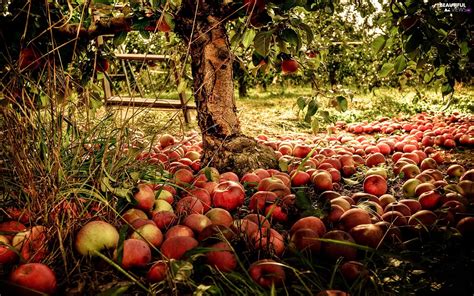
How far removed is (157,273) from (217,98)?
4.58 ft

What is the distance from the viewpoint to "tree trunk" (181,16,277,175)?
230 cm

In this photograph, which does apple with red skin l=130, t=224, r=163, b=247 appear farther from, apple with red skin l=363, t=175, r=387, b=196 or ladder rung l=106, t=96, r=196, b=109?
apple with red skin l=363, t=175, r=387, b=196

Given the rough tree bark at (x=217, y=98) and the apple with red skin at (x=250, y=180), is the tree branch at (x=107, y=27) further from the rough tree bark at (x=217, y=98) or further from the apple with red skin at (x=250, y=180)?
the apple with red skin at (x=250, y=180)

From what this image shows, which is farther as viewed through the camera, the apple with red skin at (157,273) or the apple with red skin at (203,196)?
the apple with red skin at (203,196)

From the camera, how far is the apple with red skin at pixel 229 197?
1748 mm

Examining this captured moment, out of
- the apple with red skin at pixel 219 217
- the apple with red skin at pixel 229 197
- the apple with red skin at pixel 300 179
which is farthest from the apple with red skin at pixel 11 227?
the apple with red skin at pixel 300 179

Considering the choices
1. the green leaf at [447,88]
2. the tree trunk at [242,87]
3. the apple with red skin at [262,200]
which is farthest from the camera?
the tree trunk at [242,87]

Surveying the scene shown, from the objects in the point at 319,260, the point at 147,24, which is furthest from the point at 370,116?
the point at 319,260

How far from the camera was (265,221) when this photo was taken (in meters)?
1.46

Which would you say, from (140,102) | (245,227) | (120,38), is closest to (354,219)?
(245,227)

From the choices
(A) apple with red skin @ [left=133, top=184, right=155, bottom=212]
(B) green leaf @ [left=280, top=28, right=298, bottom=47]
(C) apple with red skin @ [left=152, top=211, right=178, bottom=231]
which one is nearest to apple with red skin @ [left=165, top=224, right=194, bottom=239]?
(C) apple with red skin @ [left=152, top=211, right=178, bottom=231]

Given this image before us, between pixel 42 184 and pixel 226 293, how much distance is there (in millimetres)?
707

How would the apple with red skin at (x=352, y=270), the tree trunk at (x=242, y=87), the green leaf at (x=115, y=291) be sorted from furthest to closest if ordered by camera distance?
the tree trunk at (x=242, y=87) → the apple with red skin at (x=352, y=270) → the green leaf at (x=115, y=291)

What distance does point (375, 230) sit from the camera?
1.37m
